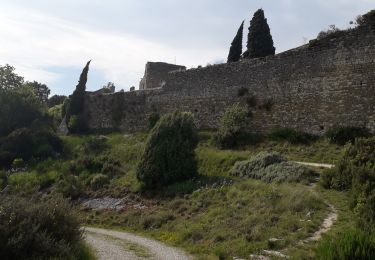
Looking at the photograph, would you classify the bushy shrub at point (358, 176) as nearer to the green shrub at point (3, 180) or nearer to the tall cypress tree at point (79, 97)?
the green shrub at point (3, 180)

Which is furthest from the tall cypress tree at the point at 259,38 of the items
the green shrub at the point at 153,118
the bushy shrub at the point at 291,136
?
the bushy shrub at the point at 291,136

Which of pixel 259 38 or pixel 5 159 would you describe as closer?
pixel 259 38

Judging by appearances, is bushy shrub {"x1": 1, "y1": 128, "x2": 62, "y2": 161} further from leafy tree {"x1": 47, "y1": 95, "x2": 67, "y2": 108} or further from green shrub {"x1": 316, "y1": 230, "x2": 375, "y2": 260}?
leafy tree {"x1": 47, "y1": 95, "x2": 67, "y2": 108}

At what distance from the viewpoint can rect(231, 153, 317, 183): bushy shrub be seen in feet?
59.6

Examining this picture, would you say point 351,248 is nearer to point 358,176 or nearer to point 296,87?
point 358,176

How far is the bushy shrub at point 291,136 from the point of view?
920 inches

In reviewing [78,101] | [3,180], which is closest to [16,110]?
[78,101]

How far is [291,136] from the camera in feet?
78.4

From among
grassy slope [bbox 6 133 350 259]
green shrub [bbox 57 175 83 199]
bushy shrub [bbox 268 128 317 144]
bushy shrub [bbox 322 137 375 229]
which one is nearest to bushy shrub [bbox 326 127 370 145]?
grassy slope [bbox 6 133 350 259]

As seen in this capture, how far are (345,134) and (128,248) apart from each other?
1167cm

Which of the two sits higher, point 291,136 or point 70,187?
point 291,136

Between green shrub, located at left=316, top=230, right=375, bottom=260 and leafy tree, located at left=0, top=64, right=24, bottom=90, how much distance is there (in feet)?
124

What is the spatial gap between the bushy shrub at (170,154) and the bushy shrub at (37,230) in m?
9.73

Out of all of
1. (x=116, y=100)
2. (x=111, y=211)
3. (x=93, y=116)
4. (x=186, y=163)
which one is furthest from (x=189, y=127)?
(x=93, y=116)
